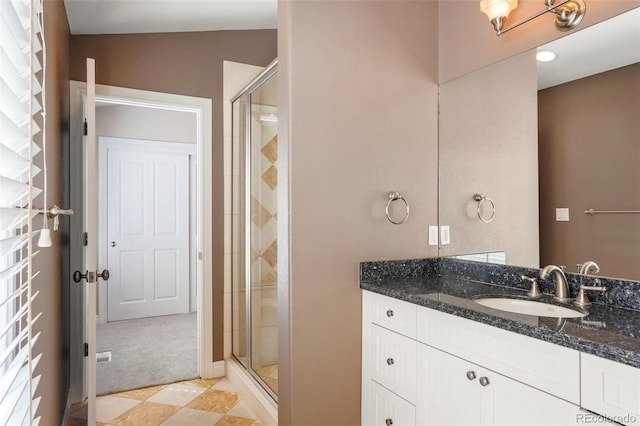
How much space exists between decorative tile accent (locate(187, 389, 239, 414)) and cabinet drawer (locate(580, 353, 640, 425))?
2154 millimetres

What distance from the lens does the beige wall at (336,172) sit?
1.77m

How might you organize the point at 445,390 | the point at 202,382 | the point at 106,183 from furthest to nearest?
the point at 106,183 < the point at 202,382 < the point at 445,390

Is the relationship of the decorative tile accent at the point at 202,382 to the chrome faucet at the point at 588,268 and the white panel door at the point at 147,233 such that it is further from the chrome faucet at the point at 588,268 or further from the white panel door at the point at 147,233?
the chrome faucet at the point at 588,268

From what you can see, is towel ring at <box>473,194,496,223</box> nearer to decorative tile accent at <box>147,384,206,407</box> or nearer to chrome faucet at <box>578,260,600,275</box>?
chrome faucet at <box>578,260,600,275</box>

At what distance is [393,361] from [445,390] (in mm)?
269

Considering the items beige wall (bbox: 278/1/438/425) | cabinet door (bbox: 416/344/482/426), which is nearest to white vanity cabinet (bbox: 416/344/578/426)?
cabinet door (bbox: 416/344/482/426)

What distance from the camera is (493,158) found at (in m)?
1.93

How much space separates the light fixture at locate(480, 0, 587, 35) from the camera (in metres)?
1.54

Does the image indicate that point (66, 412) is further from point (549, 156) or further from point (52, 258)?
point (549, 156)

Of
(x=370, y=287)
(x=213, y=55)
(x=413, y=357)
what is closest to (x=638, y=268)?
(x=413, y=357)

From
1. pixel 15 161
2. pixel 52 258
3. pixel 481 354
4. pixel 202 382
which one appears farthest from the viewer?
pixel 202 382

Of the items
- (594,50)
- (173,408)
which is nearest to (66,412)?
(173,408)

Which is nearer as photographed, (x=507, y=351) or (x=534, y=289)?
(x=507, y=351)

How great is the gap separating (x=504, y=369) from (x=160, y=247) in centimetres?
443
